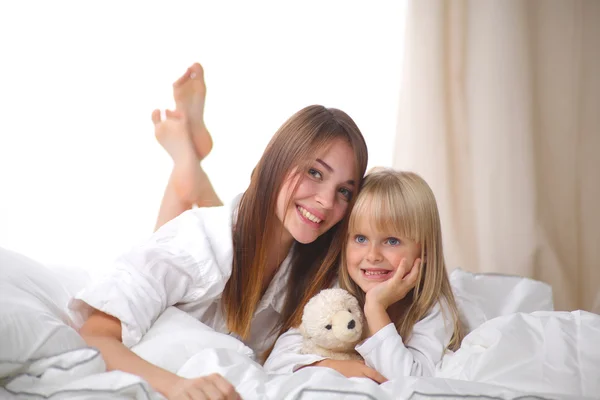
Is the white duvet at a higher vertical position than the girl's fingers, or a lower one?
lower

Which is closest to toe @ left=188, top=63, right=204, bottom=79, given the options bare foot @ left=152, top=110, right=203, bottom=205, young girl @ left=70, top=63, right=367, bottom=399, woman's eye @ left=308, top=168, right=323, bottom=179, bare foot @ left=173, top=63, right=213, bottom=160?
bare foot @ left=173, top=63, right=213, bottom=160

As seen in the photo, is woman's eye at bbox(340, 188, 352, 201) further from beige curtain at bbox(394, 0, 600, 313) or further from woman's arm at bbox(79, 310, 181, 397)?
beige curtain at bbox(394, 0, 600, 313)

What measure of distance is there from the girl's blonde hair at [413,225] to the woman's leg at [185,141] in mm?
719

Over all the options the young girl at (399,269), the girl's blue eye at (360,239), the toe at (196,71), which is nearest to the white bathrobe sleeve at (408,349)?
the young girl at (399,269)

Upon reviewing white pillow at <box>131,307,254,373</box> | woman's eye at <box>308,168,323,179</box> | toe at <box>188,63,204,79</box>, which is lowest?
white pillow at <box>131,307,254,373</box>

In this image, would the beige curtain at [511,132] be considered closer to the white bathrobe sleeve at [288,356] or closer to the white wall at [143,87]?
the white wall at [143,87]

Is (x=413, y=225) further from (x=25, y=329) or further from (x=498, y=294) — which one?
(x=25, y=329)

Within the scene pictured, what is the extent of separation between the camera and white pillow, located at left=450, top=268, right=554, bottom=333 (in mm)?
1696

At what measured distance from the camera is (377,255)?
150 cm

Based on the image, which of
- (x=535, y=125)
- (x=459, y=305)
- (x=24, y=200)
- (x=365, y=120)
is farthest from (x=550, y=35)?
(x=24, y=200)

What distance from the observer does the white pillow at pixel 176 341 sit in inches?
49.5

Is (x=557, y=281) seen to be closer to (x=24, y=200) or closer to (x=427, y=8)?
(x=427, y=8)

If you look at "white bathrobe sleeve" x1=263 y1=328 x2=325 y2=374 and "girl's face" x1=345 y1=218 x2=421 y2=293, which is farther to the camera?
"girl's face" x1=345 y1=218 x2=421 y2=293

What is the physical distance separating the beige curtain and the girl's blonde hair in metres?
0.92
